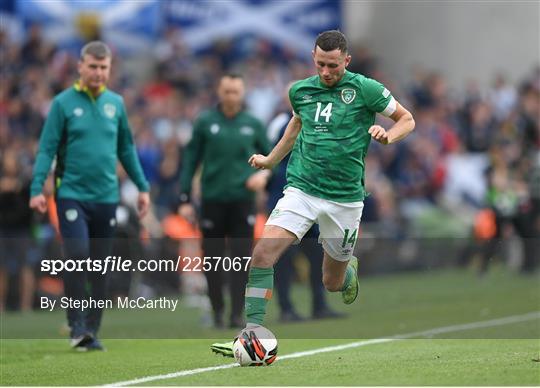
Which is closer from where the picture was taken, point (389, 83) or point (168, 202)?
point (168, 202)

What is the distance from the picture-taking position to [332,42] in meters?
9.43

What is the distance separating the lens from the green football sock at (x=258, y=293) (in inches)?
365

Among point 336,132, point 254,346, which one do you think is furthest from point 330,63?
point 254,346

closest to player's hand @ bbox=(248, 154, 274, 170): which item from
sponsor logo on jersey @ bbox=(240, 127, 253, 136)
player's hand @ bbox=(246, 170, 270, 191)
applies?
player's hand @ bbox=(246, 170, 270, 191)

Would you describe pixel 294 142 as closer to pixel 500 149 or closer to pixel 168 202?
pixel 168 202

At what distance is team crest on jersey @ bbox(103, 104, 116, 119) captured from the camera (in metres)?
11.6

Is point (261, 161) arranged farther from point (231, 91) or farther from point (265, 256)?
point (231, 91)

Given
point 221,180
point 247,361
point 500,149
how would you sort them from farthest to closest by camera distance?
point 500,149 < point 221,180 < point 247,361

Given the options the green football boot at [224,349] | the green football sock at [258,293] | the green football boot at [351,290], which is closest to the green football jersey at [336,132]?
the green football sock at [258,293]

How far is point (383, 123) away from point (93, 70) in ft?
42.3

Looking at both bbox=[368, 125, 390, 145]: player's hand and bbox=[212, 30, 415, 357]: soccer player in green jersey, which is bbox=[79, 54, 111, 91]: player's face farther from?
bbox=[368, 125, 390, 145]: player's hand

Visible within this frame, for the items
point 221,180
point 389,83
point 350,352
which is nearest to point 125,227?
point 221,180

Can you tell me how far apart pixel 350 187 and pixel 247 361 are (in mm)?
1501

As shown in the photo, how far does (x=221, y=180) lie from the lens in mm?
13688
